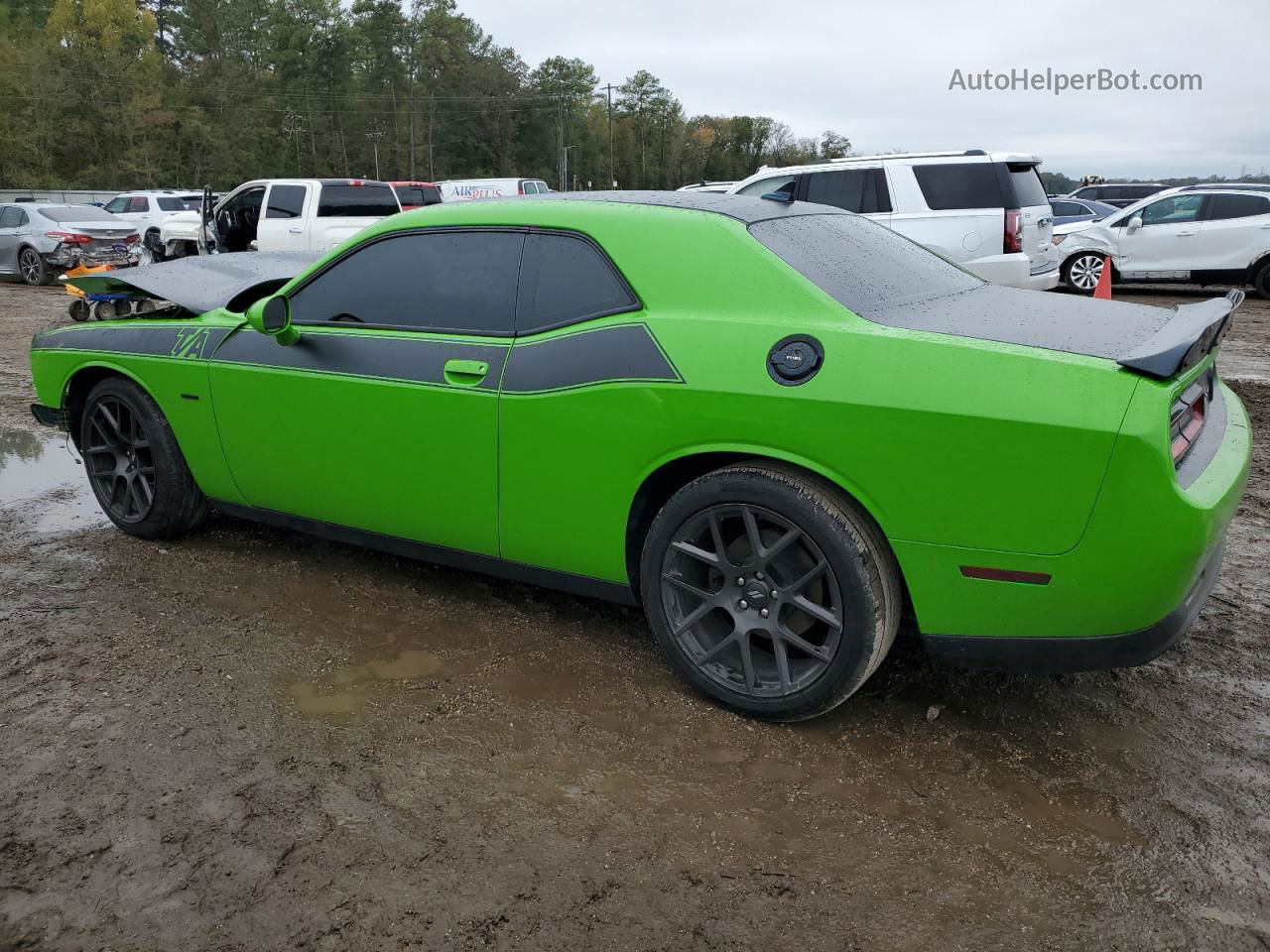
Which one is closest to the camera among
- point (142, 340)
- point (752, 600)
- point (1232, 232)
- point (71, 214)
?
point (752, 600)

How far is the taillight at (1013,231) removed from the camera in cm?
1035

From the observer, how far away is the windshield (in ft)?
59.5

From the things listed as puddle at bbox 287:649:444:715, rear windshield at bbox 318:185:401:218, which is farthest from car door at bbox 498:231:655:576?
rear windshield at bbox 318:185:401:218

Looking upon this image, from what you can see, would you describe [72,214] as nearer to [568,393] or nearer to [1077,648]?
[568,393]

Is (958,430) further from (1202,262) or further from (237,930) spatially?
(1202,262)

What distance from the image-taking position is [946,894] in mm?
2385

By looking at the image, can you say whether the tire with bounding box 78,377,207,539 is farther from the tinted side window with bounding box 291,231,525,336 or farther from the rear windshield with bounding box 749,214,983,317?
the rear windshield with bounding box 749,214,983,317

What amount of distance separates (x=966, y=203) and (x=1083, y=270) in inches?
229

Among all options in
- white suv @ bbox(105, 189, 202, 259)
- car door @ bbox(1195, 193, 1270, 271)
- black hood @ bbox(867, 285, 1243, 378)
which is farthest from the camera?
white suv @ bbox(105, 189, 202, 259)

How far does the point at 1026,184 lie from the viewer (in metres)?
10.8

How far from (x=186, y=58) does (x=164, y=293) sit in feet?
316

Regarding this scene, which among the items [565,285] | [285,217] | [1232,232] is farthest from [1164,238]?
[565,285]

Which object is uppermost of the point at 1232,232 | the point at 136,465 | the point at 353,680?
the point at 1232,232

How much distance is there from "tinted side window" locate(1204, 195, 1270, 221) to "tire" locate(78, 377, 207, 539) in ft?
48.2
